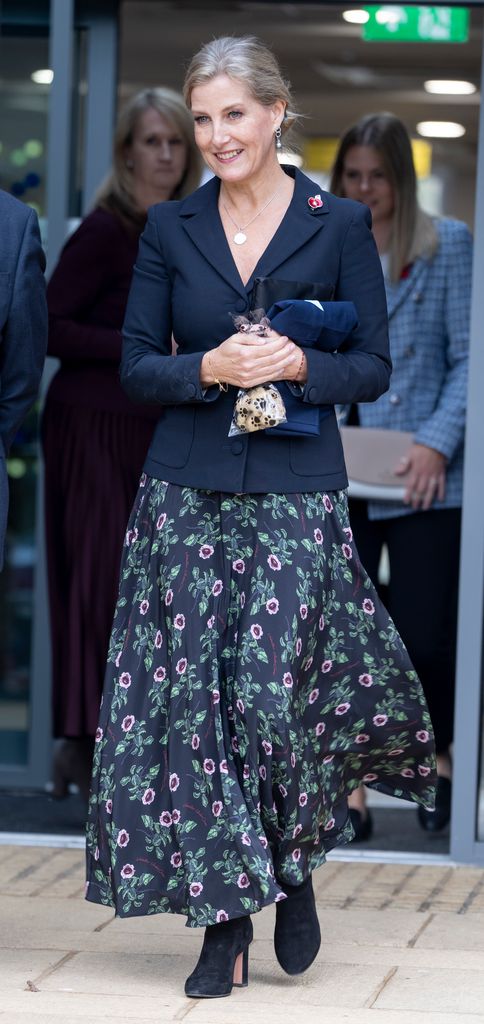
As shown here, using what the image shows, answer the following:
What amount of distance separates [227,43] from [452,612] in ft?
7.69

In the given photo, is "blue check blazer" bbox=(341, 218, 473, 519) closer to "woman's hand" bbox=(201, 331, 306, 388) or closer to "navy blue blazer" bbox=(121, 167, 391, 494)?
"navy blue blazer" bbox=(121, 167, 391, 494)

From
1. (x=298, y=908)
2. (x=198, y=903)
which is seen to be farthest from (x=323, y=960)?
(x=198, y=903)

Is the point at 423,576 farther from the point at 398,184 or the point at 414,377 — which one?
the point at 398,184

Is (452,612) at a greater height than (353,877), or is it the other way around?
(452,612)

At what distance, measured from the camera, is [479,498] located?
519 centimetres

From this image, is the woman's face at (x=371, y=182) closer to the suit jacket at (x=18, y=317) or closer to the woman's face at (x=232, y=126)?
the woman's face at (x=232, y=126)

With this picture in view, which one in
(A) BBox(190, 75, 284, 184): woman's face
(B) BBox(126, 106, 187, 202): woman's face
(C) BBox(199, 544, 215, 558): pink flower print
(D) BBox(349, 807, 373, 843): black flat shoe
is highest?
(B) BBox(126, 106, 187, 202): woman's face

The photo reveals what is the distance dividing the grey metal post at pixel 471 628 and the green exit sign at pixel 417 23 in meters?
0.59

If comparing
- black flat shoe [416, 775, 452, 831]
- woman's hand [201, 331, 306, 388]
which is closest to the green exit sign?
woman's hand [201, 331, 306, 388]

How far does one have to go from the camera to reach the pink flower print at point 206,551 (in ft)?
12.6

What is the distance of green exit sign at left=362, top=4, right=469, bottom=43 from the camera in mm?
5605

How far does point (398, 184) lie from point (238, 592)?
84.1 inches

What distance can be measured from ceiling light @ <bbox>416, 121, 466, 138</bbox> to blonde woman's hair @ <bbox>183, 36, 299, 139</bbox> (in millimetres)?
7605

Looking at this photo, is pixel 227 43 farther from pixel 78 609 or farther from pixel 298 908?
pixel 78 609
